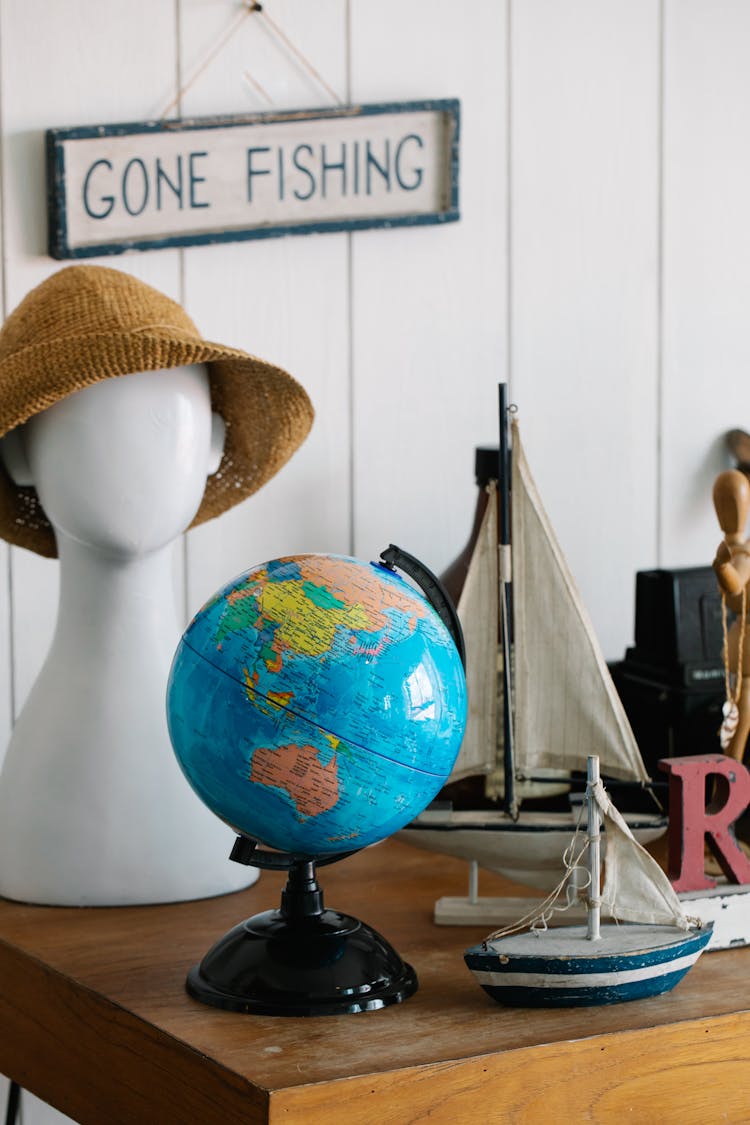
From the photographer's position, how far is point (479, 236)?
154 cm

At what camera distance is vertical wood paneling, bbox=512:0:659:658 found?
157 cm

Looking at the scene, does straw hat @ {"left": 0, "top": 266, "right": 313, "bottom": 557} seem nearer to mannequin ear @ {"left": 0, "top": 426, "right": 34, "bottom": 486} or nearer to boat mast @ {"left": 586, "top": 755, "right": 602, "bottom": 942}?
mannequin ear @ {"left": 0, "top": 426, "right": 34, "bottom": 486}

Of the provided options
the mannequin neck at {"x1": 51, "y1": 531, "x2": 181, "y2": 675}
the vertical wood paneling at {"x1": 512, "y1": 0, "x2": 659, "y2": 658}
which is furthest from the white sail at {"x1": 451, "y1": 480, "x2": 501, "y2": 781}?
the vertical wood paneling at {"x1": 512, "y1": 0, "x2": 659, "y2": 658}

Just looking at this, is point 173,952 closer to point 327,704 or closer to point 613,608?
point 327,704

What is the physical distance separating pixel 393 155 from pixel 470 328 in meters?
0.19

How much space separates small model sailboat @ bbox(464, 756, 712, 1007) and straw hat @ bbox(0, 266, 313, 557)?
0.40 metres

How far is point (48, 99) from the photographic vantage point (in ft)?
4.36

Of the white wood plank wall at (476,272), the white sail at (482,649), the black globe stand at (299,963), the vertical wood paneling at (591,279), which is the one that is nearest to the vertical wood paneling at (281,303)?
the white wood plank wall at (476,272)

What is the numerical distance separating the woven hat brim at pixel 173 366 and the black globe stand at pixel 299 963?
1.10 ft

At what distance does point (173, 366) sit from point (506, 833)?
0.39m

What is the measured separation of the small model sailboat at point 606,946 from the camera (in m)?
0.84

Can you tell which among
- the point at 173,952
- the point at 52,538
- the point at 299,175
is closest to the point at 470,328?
the point at 299,175

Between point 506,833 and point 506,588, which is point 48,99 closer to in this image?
point 506,588

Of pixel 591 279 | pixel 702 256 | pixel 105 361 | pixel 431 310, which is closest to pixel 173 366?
pixel 105 361
